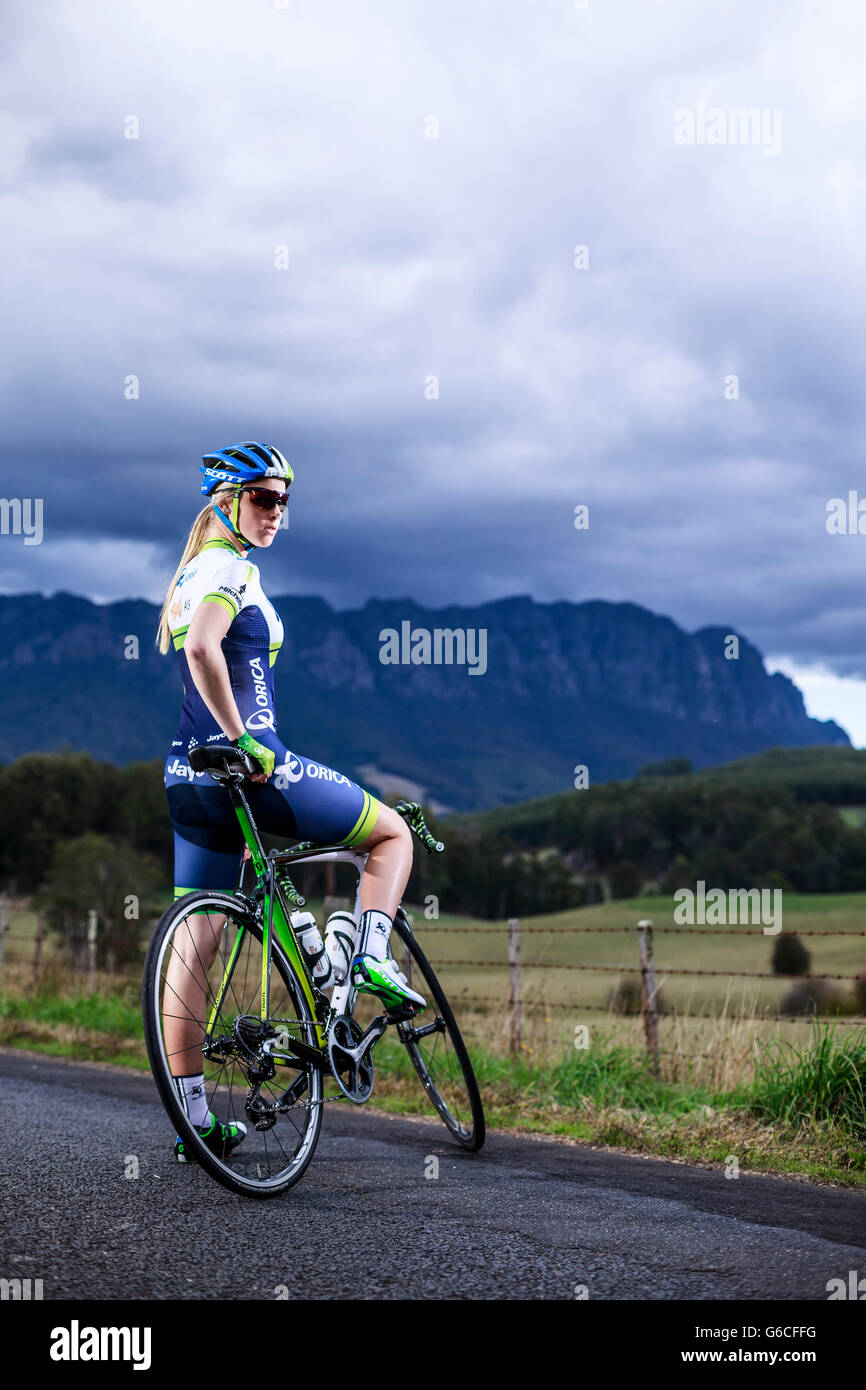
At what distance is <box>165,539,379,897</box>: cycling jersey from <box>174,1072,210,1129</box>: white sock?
2.30 ft

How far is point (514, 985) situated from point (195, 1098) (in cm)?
714

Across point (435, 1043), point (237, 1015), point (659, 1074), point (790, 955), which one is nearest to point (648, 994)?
point (659, 1074)

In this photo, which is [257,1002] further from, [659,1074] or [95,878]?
[95,878]

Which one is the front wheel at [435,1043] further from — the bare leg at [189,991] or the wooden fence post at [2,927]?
the wooden fence post at [2,927]

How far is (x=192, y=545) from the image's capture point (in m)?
5.00

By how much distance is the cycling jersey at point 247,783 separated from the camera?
15.1 ft

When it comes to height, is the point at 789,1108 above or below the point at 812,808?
below

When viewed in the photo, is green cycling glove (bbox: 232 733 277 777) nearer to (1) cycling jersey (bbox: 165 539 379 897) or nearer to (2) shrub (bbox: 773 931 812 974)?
(1) cycling jersey (bbox: 165 539 379 897)

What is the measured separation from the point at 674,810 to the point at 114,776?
70206mm

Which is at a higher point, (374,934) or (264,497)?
(264,497)

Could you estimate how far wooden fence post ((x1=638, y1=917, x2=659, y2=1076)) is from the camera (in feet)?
31.3
